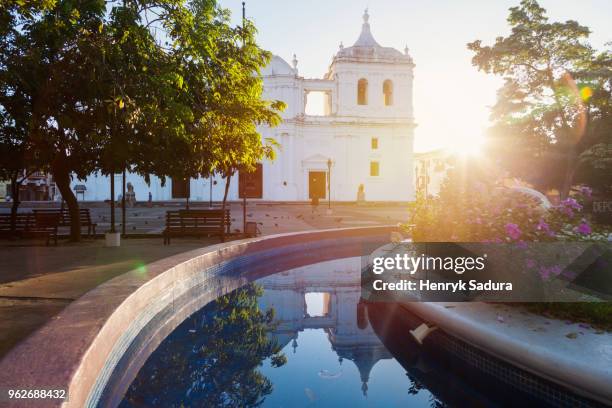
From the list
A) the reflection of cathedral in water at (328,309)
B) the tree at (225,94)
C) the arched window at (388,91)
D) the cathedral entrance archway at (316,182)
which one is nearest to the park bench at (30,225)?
the tree at (225,94)

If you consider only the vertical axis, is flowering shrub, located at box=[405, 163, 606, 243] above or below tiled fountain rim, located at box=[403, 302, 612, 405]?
above

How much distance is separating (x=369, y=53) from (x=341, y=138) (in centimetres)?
912

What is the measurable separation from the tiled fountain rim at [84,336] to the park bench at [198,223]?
545 centimetres

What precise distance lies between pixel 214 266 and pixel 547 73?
852 inches

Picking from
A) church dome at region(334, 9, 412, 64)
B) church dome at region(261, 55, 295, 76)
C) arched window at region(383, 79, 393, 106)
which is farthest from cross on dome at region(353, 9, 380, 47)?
church dome at region(261, 55, 295, 76)

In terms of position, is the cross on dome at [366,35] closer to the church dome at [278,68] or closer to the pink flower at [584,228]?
the church dome at [278,68]

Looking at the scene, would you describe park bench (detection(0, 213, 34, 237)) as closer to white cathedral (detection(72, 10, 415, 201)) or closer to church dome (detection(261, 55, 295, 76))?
white cathedral (detection(72, 10, 415, 201))

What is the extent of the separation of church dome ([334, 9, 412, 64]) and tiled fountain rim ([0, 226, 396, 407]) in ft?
143

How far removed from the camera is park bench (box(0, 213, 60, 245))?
38.8 feet

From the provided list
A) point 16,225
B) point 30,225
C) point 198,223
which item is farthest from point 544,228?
point 16,225

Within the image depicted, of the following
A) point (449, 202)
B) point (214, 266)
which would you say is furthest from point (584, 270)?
point (214, 266)

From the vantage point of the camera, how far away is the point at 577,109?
75.6ft

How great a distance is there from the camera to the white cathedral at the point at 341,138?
46.2 m

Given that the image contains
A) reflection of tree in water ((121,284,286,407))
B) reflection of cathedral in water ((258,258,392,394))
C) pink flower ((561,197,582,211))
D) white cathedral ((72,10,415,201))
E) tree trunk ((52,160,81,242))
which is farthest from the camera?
white cathedral ((72,10,415,201))
